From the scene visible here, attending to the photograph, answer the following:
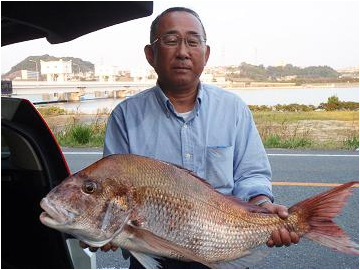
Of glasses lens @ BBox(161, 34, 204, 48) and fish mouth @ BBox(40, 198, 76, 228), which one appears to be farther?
glasses lens @ BBox(161, 34, 204, 48)

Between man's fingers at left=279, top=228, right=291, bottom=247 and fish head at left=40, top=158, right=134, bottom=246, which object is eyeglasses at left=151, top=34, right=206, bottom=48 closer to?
fish head at left=40, top=158, right=134, bottom=246

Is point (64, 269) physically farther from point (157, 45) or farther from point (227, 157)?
point (157, 45)


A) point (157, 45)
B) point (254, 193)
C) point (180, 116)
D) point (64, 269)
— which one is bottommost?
point (64, 269)

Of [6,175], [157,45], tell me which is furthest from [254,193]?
[6,175]

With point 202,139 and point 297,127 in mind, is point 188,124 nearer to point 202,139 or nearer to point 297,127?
point 202,139

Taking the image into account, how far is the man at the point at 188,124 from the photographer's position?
201cm

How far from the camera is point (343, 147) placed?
1076cm

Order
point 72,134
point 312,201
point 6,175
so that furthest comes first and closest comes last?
point 72,134
point 6,175
point 312,201

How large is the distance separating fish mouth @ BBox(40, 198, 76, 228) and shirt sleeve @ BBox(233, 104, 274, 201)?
0.80 m

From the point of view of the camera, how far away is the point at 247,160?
2092 millimetres

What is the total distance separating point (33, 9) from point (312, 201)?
1.27m

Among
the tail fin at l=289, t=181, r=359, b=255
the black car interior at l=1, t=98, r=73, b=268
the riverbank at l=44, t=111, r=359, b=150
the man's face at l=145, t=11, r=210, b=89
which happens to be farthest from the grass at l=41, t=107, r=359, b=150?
the tail fin at l=289, t=181, r=359, b=255

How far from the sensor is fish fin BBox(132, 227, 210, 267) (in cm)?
162

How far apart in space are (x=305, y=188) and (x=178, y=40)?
18.3ft
